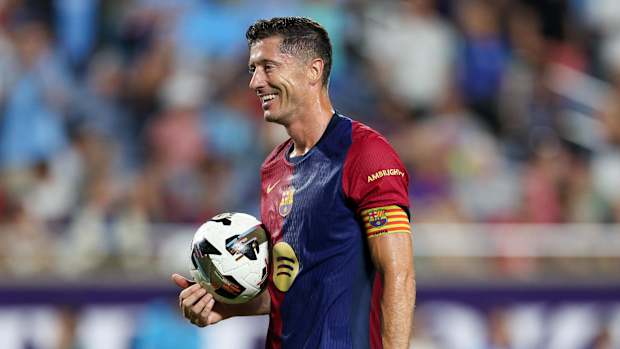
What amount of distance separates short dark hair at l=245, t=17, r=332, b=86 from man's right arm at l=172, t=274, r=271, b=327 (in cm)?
97

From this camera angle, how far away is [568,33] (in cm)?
1136

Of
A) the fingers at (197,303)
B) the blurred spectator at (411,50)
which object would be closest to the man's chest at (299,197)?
the fingers at (197,303)

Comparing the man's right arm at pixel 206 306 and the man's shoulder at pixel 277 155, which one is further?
the man's shoulder at pixel 277 155

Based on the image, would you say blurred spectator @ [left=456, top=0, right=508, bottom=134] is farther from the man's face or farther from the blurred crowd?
the man's face

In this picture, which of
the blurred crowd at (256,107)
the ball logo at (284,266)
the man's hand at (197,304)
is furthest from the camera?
the blurred crowd at (256,107)

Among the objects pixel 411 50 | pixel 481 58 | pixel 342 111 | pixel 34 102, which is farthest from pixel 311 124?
pixel 481 58

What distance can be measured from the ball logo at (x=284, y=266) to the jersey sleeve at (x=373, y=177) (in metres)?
0.34

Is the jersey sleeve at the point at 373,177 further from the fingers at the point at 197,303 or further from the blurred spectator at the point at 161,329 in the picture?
the blurred spectator at the point at 161,329

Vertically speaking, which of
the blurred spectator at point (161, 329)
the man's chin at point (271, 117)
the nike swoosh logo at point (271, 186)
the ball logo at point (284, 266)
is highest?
the man's chin at point (271, 117)

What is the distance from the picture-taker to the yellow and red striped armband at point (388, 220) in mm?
3994

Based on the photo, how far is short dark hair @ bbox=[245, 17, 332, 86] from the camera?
429cm

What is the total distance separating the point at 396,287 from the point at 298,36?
41.8 inches

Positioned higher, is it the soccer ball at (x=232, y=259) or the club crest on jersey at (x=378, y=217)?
the club crest on jersey at (x=378, y=217)

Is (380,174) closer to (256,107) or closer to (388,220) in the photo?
(388,220)
